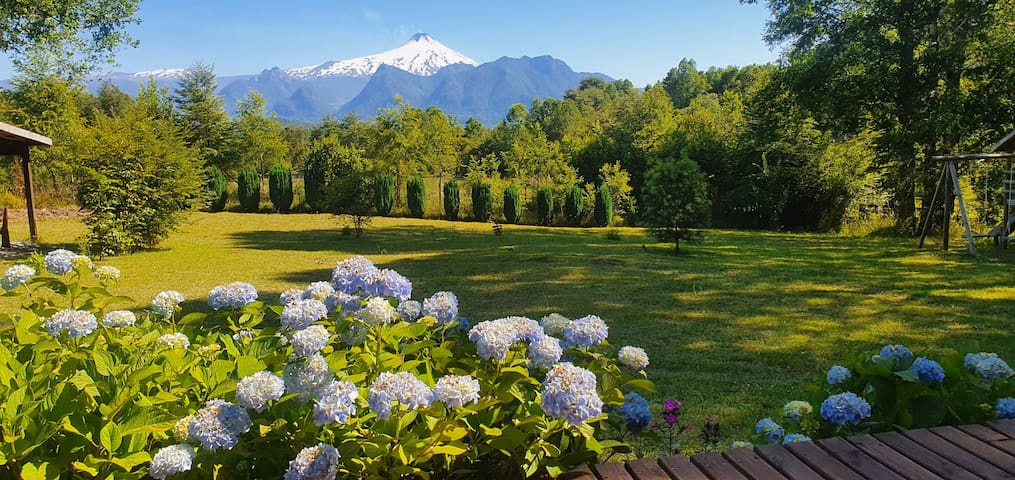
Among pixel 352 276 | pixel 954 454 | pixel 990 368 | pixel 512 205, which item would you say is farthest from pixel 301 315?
pixel 512 205

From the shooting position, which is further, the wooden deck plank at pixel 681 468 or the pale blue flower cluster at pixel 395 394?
the wooden deck plank at pixel 681 468

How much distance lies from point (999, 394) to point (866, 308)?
160 inches

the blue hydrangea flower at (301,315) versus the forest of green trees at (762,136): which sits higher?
the forest of green trees at (762,136)

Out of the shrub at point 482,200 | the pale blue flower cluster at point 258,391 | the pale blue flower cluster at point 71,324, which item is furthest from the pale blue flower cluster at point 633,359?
the shrub at point 482,200

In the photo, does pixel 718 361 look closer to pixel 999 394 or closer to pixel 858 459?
pixel 999 394

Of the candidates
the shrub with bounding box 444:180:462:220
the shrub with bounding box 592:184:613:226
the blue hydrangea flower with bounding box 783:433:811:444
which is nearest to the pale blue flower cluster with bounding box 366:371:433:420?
the blue hydrangea flower with bounding box 783:433:811:444

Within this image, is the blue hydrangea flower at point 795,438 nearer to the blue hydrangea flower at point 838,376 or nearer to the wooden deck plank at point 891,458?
the wooden deck plank at point 891,458

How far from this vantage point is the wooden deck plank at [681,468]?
166cm

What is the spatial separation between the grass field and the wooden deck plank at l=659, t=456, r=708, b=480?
1.43 meters

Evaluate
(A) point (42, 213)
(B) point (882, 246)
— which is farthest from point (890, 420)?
(A) point (42, 213)

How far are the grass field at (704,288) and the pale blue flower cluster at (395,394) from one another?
2190 millimetres

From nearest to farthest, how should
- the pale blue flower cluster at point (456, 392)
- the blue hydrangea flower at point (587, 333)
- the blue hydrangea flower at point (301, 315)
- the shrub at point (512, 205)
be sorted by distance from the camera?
1. the pale blue flower cluster at point (456, 392)
2. the blue hydrangea flower at point (301, 315)
3. the blue hydrangea flower at point (587, 333)
4. the shrub at point (512, 205)

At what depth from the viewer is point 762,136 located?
16047mm

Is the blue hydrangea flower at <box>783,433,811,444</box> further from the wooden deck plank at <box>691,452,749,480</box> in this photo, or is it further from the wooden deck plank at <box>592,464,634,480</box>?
the wooden deck plank at <box>592,464,634,480</box>
